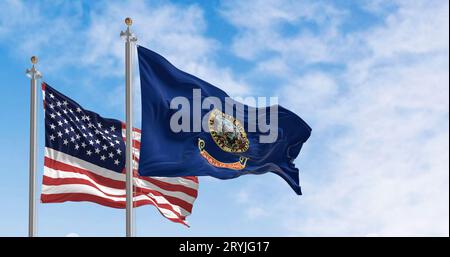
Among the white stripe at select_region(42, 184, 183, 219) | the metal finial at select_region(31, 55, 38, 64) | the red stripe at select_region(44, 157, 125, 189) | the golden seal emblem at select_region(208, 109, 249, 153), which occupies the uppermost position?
the metal finial at select_region(31, 55, 38, 64)

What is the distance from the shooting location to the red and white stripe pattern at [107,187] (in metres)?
17.8

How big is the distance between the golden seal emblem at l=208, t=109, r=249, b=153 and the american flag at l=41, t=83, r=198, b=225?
2.14 m

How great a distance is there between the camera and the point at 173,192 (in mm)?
19422

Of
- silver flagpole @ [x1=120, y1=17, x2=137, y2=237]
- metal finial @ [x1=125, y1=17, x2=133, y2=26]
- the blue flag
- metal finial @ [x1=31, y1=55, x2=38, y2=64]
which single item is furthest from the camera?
metal finial @ [x1=31, y1=55, x2=38, y2=64]

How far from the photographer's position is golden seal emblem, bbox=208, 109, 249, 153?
1778 cm

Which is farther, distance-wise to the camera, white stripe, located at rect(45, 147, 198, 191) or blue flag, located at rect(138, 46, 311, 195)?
white stripe, located at rect(45, 147, 198, 191)

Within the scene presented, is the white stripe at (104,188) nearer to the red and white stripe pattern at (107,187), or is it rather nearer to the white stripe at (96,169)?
the red and white stripe pattern at (107,187)

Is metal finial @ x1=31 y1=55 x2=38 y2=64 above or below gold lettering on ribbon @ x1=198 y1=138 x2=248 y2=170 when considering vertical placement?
above

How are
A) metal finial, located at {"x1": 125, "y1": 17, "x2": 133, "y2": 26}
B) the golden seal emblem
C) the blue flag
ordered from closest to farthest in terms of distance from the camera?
the blue flag < metal finial, located at {"x1": 125, "y1": 17, "x2": 133, "y2": 26} < the golden seal emblem

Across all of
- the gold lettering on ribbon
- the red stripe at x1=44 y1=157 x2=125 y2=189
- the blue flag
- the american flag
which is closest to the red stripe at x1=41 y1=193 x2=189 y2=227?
the american flag

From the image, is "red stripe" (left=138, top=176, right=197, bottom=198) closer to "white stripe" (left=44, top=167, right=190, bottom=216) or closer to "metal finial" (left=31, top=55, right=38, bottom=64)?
"white stripe" (left=44, top=167, right=190, bottom=216)
